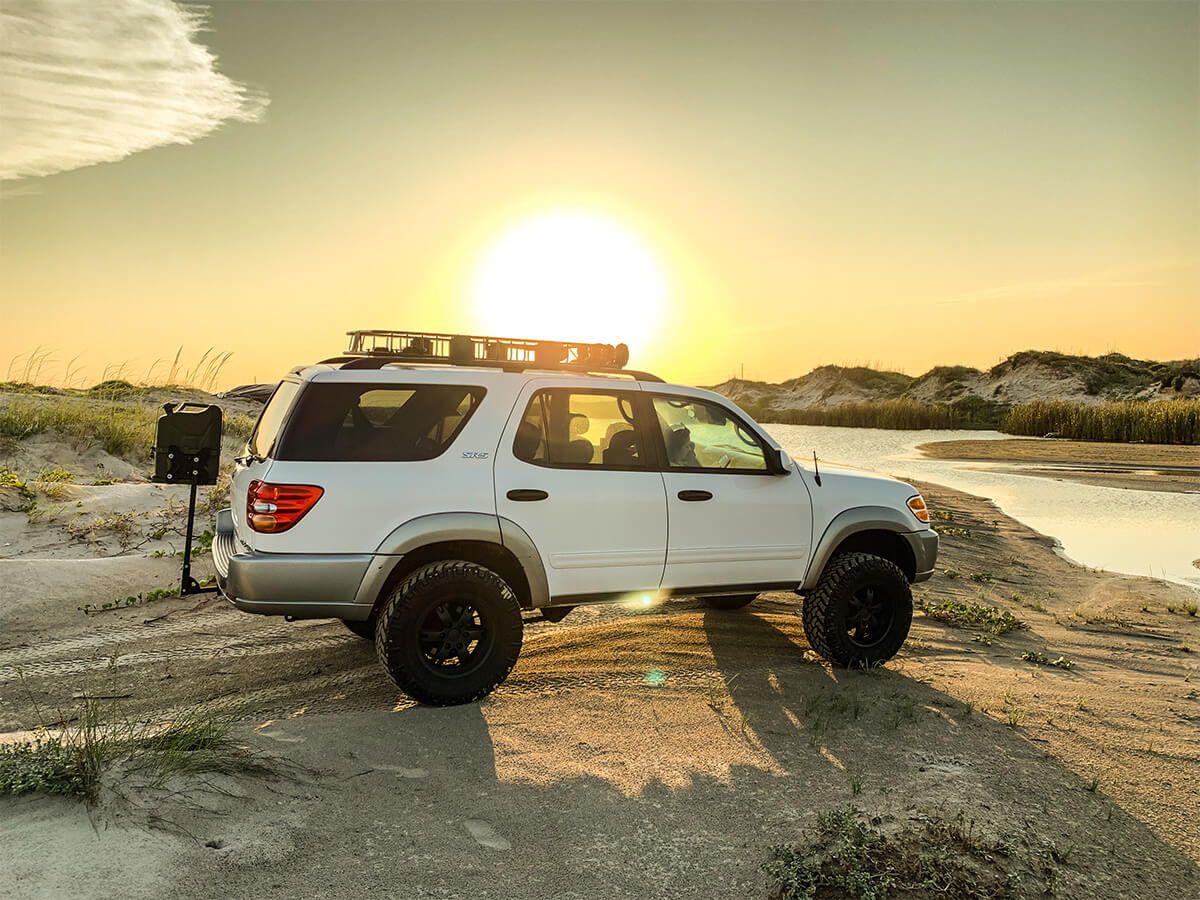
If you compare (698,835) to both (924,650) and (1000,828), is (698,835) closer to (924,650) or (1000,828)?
(1000,828)

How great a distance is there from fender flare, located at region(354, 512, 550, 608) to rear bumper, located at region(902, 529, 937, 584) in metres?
3.05

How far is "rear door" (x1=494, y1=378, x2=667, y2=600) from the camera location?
5582 mm

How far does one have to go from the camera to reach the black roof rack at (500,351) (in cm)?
607

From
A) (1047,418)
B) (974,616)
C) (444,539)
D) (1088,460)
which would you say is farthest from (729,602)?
(1047,418)

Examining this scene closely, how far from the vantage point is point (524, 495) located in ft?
18.1

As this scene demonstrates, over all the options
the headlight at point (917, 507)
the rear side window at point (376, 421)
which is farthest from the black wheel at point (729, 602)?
the rear side window at point (376, 421)

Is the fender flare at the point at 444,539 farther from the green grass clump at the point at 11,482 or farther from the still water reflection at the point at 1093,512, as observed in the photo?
the green grass clump at the point at 11,482

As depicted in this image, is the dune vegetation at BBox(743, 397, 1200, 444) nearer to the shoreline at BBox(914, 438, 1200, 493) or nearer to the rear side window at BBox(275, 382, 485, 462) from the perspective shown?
the shoreline at BBox(914, 438, 1200, 493)

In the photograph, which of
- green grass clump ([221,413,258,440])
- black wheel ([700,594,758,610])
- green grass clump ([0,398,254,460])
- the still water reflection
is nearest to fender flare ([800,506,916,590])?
the still water reflection

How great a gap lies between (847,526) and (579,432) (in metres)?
2.19

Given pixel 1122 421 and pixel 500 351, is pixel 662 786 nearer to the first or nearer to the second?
pixel 500 351

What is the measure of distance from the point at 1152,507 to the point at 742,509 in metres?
15.3

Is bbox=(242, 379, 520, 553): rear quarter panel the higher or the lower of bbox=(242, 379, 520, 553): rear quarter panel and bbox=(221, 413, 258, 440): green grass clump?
the higher

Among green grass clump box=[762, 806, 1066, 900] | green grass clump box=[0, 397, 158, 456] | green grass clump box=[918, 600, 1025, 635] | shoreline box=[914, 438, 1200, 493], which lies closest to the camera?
green grass clump box=[762, 806, 1066, 900]
